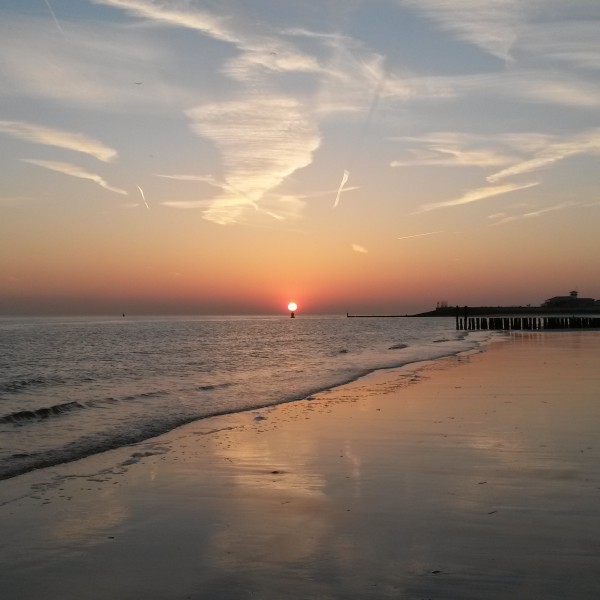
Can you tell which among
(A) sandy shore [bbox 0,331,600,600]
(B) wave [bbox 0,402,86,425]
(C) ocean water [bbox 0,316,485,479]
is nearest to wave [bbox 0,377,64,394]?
(C) ocean water [bbox 0,316,485,479]

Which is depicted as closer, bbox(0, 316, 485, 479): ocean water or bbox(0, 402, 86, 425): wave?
bbox(0, 316, 485, 479): ocean water

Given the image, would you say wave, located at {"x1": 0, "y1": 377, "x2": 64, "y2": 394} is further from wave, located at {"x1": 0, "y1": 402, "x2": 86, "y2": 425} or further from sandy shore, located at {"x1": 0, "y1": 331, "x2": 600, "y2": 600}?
sandy shore, located at {"x1": 0, "y1": 331, "x2": 600, "y2": 600}

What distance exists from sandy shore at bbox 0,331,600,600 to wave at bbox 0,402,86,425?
15.9 ft

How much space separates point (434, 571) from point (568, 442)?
6133 mm

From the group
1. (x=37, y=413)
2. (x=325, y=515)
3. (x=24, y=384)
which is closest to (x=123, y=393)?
(x=37, y=413)

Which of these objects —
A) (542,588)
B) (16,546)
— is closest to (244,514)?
(16,546)

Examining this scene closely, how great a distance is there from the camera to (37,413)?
16.7m

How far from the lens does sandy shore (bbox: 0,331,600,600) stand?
5.36 meters

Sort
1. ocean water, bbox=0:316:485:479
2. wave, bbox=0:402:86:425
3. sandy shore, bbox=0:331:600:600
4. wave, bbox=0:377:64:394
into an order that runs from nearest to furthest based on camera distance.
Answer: sandy shore, bbox=0:331:600:600
ocean water, bbox=0:316:485:479
wave, bbox=0:402:86:425
wave, bbox=0:377:64:394

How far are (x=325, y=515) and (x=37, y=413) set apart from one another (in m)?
12.0

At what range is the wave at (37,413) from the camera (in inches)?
622

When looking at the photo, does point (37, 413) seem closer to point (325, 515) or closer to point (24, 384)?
point (24, 384)

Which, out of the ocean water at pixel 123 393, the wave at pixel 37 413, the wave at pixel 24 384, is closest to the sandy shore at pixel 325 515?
the ocean water at pixel 123 393

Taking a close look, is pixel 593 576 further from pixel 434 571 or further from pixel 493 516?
pixel 493 516
